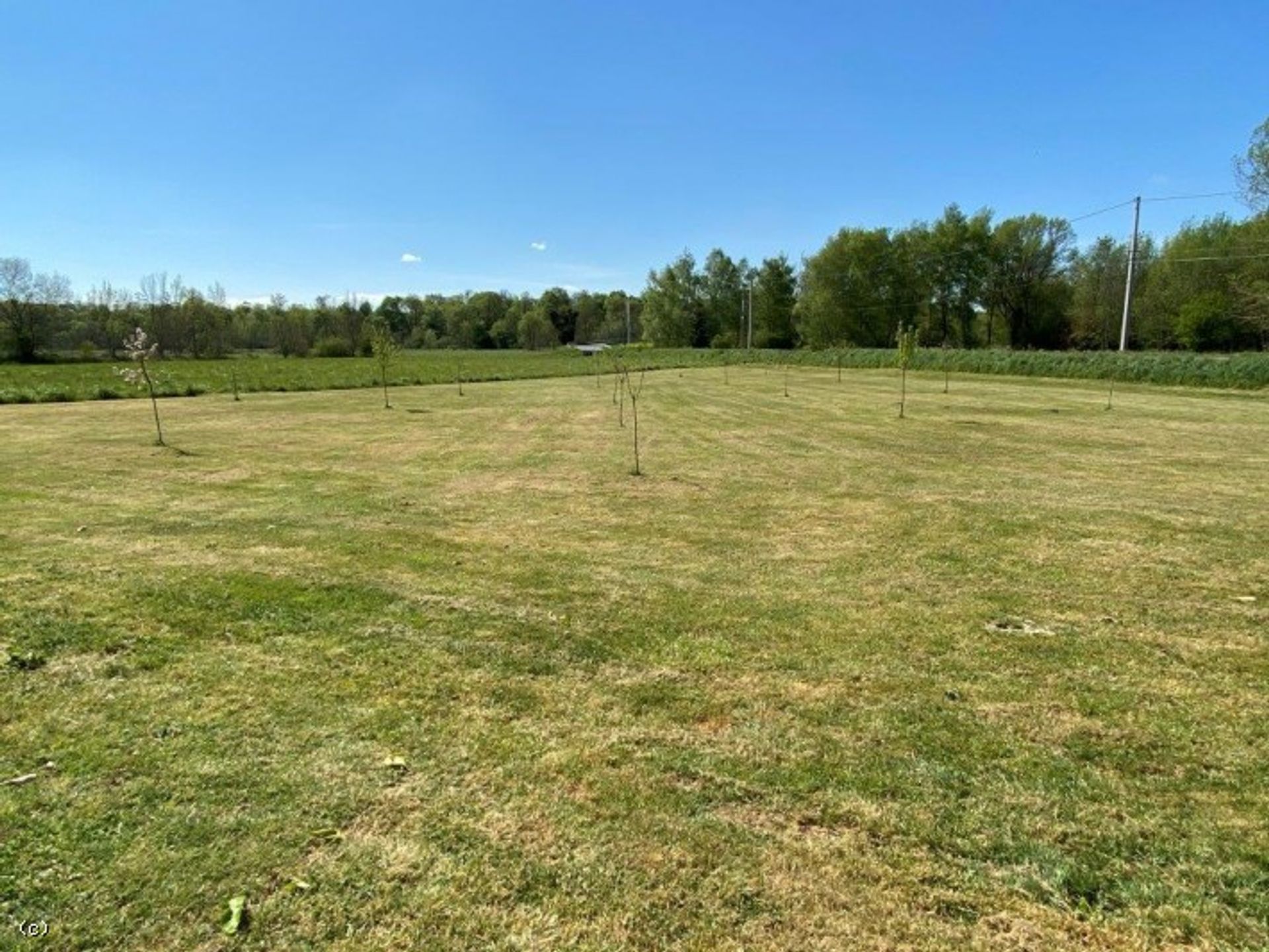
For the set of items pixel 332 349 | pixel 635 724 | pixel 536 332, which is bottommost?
pixel 635 724

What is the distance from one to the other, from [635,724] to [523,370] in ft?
157

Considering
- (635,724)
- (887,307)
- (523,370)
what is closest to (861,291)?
(887,307)

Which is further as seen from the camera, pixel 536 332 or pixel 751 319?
pixel 536 332

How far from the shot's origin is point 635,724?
3.71 m

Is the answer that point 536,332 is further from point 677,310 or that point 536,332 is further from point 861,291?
point 861,291

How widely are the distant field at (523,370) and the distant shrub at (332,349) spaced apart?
54.6 feet

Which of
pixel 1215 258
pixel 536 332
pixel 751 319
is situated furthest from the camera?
pixel 536 332

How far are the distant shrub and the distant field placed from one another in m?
16.6

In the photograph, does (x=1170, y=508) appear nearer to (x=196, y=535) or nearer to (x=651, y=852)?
(x=651, y=852)

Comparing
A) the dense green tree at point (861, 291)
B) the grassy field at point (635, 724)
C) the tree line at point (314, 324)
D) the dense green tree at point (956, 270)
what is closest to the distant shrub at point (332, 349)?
the tree line at point (314, 324)

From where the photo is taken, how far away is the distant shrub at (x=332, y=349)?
78938 millimetres

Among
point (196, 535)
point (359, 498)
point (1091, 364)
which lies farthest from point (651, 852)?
point (1091, 364)

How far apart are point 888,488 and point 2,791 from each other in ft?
32.2

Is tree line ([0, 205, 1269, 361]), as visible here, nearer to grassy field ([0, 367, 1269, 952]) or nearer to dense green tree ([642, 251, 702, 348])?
dense green tree ([642, 251, 702, 348])
